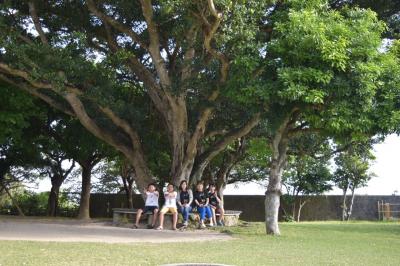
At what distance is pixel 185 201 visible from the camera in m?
16.1

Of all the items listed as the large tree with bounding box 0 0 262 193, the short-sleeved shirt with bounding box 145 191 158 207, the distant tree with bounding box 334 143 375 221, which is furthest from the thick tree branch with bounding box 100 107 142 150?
the distant tree with bounding box 334 143 375 221

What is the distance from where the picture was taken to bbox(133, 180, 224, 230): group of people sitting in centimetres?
1558

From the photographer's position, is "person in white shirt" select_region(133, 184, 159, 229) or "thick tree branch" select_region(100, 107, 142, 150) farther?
"thick tree branch" select_region(100, 107, 142, 150)

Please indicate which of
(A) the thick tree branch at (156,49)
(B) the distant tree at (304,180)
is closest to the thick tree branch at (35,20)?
(A) the thick tree branch at (156,49)

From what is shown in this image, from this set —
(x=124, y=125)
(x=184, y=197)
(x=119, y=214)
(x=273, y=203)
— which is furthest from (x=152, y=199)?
(x=273, y=203)

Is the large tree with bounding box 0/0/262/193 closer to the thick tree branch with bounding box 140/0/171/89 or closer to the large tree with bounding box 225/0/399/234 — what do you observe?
the thick tree branch with bounding box 140/0/171/89

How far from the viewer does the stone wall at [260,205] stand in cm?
3281

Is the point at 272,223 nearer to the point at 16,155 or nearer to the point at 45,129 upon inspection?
the point at 45,129

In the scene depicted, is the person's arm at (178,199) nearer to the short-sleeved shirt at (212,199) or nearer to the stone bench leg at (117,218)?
the short-sleeved shirt at (212,199)

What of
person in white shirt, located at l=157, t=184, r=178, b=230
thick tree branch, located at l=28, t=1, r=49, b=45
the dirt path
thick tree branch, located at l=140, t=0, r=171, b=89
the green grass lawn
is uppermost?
thick tree branch, located at l=28, t=1, r=49, b=45

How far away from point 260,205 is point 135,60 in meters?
17.7

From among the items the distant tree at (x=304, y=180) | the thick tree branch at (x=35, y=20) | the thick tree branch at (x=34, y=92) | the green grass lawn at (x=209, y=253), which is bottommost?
the green grass lawn at (x=209, y=253)

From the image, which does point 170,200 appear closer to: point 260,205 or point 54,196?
point 54,196

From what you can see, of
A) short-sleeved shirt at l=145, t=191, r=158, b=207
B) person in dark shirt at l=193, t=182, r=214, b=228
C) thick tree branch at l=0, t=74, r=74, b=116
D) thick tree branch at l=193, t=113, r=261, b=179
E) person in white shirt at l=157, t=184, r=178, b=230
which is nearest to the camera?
person in white shirt at l=157, t=184, r=178, b=230
